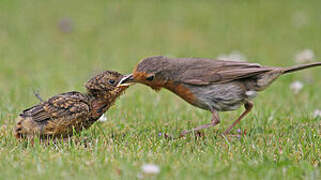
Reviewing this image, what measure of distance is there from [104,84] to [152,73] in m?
0.61

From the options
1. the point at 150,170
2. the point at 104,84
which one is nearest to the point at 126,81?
the point at 104,84

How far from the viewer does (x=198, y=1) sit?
53.3ft

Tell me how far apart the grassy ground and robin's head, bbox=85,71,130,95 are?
0.55 metres

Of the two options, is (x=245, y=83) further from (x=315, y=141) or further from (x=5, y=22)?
(x=5, y=22)

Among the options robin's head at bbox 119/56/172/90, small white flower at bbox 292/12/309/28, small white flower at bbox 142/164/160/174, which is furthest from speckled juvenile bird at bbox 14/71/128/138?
small white flower at bbox 292/12/309/28

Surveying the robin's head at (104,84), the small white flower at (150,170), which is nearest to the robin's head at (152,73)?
the robin's head at (104,84)

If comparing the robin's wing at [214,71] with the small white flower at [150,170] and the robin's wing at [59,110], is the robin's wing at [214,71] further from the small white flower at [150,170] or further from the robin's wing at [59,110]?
the small white flower at [150,170]

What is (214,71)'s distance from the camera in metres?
6.24

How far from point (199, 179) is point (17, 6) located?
11.7 m

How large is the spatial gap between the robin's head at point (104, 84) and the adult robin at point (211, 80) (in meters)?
0.11

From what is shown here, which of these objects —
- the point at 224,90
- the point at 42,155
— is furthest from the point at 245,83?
the point at 42,155

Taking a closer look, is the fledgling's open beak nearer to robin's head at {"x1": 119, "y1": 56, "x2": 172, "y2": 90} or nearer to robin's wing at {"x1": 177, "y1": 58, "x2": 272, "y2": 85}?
robin's head at {"x1": 119, "y1": 56, "x2": 172, "y2": 90}

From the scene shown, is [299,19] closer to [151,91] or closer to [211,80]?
[151,91]

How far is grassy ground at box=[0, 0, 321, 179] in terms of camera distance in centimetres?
460
